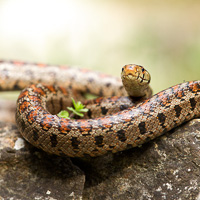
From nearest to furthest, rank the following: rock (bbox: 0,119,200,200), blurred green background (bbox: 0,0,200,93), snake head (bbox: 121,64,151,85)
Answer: rock (bbox: 0,119,200,200), snake head (bbox: 121,64,151,85), blurred green background (bbox: 0,0,200,93)

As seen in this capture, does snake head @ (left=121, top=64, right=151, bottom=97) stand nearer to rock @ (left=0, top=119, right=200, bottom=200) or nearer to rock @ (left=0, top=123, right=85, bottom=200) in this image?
rock @ (left=0, top=119, right=200, bottom=200)

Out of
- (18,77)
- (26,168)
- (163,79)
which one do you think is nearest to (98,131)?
(26,168)

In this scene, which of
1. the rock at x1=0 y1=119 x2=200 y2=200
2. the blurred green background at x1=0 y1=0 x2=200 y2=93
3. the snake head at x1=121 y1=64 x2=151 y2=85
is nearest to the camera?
the rock at x1=0 y1=119 x2=200 y2=200

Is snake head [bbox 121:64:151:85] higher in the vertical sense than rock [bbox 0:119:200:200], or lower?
higher

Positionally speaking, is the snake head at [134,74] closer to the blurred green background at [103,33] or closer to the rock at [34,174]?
the rock at [34,174]

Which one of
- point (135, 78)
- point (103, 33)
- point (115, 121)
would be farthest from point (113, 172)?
point (103, 33)

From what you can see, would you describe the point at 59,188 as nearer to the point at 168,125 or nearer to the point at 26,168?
the point at 26,168

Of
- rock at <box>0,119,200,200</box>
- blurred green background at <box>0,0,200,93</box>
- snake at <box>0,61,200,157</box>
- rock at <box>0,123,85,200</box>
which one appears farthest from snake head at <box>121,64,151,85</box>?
blurred green background at <box>0,0,200,93</box>
